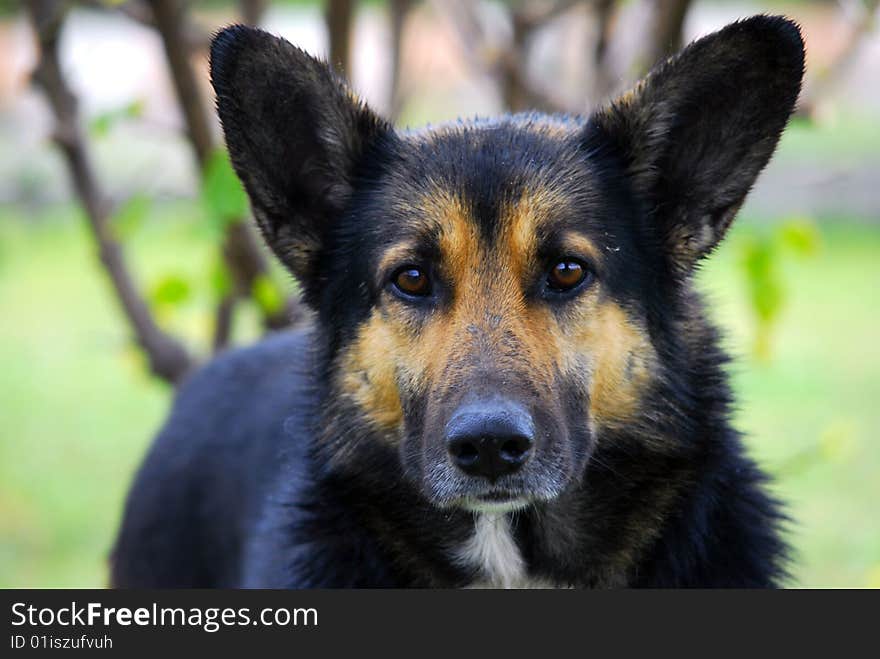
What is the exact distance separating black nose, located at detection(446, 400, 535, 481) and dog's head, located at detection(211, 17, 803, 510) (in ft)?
0.05

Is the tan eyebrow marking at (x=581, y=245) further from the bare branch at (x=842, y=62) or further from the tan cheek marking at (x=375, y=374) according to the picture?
the bare branch at (x=842, y=62)

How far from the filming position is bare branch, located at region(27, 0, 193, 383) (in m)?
5.64

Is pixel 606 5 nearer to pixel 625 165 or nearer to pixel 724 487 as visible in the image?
pixel 625 165

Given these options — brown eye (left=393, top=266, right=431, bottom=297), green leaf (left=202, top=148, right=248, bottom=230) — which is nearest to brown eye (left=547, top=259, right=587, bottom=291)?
brown eye (left=393, top=266, right=431, bottom=297)

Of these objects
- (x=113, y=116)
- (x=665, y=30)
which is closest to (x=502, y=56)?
(x=665, y=30)

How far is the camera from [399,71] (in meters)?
6.97

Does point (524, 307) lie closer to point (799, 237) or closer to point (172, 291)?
point (799, 237)

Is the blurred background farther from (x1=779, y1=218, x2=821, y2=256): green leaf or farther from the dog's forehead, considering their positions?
the dog's forehead

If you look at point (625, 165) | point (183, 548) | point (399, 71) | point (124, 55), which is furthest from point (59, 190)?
point (625, 165)

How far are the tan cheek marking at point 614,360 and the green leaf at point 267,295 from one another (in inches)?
94.3

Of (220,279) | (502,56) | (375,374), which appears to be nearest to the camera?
(375,374)

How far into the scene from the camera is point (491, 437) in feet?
10.8

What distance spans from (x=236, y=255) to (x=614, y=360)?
2836 millimetres

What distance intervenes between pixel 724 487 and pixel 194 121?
306 centimetres
